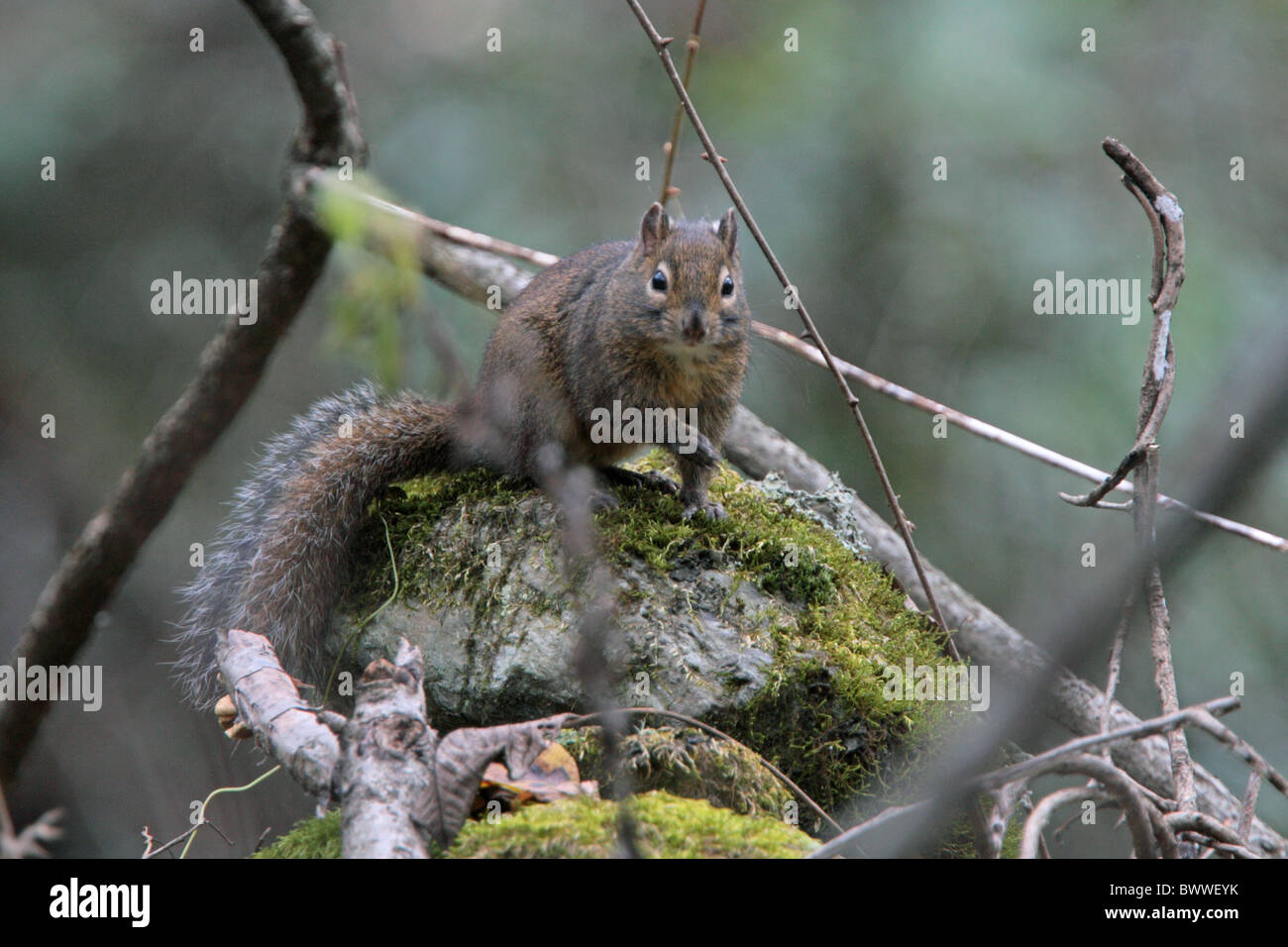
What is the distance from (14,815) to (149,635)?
1417 mm

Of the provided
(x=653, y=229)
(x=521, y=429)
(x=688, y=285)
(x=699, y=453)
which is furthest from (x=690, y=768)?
(x=653, y=229)

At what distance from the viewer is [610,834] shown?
7.18 ft

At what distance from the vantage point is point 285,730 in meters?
2.57

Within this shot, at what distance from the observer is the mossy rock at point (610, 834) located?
2.18 metres

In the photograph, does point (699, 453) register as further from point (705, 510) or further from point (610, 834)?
point (610, 834)

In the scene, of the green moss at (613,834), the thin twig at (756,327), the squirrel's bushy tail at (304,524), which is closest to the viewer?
the green moss at (613,834)

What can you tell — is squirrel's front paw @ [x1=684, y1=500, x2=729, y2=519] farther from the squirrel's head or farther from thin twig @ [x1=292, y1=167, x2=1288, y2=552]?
thin twig @ [x1=292, y1=167, x2=1288, y2=552]

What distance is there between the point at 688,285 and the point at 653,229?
0.34 meters

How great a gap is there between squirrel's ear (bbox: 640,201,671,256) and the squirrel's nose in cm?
46

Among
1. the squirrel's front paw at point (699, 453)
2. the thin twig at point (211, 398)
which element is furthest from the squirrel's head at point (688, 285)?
the thin twig at point (211, 398)

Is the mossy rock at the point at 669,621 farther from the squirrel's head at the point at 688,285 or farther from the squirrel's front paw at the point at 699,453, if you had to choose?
the squirrel's head at the point at 688,285

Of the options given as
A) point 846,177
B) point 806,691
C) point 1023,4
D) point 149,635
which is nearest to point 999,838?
point 806,691

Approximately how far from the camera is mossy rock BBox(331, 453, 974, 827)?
10.5 feet
